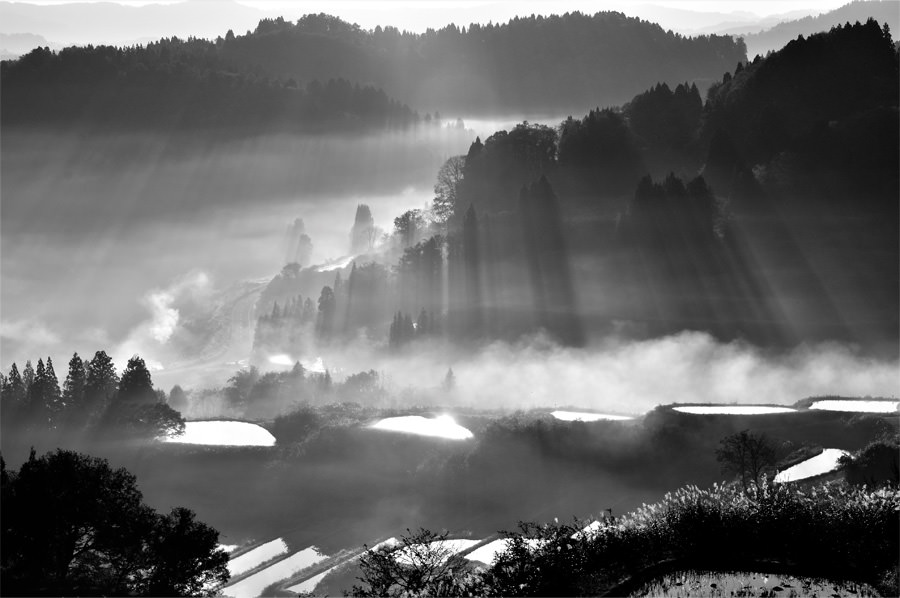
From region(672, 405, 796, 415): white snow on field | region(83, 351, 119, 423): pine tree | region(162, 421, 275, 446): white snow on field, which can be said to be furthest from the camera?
region(83, 351, 119, 423): pine tree

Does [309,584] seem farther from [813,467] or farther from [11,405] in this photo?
[11,405]

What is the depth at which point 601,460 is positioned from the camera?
12588 cm

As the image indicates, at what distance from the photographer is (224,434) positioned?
161 m

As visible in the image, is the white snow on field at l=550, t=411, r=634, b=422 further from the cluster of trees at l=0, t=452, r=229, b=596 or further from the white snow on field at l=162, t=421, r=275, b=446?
the cluster of trees at l=0, t=452, r=229, b=596

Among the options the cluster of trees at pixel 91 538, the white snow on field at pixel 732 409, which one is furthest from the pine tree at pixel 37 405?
the cluster of trees at pixel 91 538

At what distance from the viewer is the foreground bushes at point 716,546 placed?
2633 inches

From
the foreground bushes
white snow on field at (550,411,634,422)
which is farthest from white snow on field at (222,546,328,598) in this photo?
the foreground bushes

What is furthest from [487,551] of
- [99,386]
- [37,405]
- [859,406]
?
[37,405]

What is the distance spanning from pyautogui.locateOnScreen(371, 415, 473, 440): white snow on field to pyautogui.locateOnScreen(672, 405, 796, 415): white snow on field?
26.4 metres

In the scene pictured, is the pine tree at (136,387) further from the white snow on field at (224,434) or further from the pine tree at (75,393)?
the white snow on field at (224,434)

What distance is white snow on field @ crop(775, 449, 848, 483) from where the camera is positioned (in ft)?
351

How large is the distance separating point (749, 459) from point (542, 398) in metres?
93.2

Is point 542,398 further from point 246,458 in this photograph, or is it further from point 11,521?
point 11,521

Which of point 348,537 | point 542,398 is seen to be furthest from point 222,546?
point 542,398
